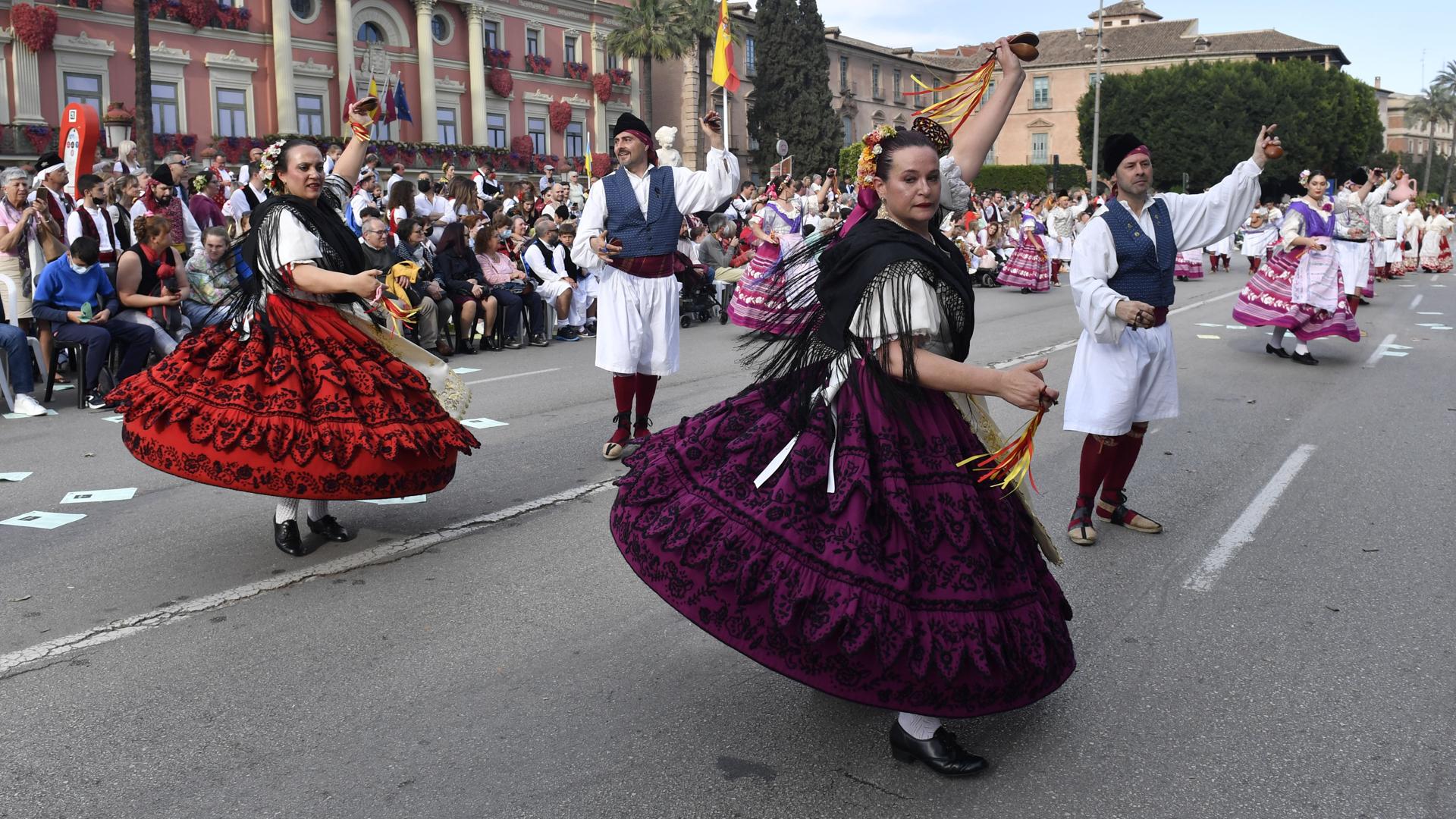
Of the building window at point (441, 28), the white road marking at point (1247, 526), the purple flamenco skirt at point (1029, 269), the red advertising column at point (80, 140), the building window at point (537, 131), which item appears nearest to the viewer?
the white road marking at point (1247, 526)

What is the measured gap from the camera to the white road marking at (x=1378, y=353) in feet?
38.5

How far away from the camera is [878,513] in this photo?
3.13m

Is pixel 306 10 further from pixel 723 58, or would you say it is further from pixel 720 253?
pixel 723 58

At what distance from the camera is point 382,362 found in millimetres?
5055

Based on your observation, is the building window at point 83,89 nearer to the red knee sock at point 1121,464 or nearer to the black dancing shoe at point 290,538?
the black dancing shoe at point 290,538

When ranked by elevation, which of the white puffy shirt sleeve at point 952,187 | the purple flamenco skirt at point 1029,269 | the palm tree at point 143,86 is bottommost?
the purple flamenco skirt at point 1029,269

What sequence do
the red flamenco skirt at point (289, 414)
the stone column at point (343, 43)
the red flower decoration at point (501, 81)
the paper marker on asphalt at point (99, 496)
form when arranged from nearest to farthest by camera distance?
the red flamenco skirt at point (289, 414) → the paper marker on asphalt at point (99, 496) → the stone column at point (343, 43) → the red flower decoration at point (501, 81)

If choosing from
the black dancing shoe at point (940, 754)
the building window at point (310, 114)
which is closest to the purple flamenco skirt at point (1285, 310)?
the black dancing shoe at point (940, 754)

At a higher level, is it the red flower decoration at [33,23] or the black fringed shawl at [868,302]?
the red flower decoration at [33,23]

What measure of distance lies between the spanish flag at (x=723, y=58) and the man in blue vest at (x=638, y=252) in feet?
6.47

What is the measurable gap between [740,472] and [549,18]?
46.4 metres

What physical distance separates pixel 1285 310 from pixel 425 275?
901cm

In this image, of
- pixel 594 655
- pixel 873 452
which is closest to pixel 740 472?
pixel 873 452

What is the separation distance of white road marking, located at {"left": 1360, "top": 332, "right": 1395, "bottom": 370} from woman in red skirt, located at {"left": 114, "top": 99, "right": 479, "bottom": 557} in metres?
10.00
